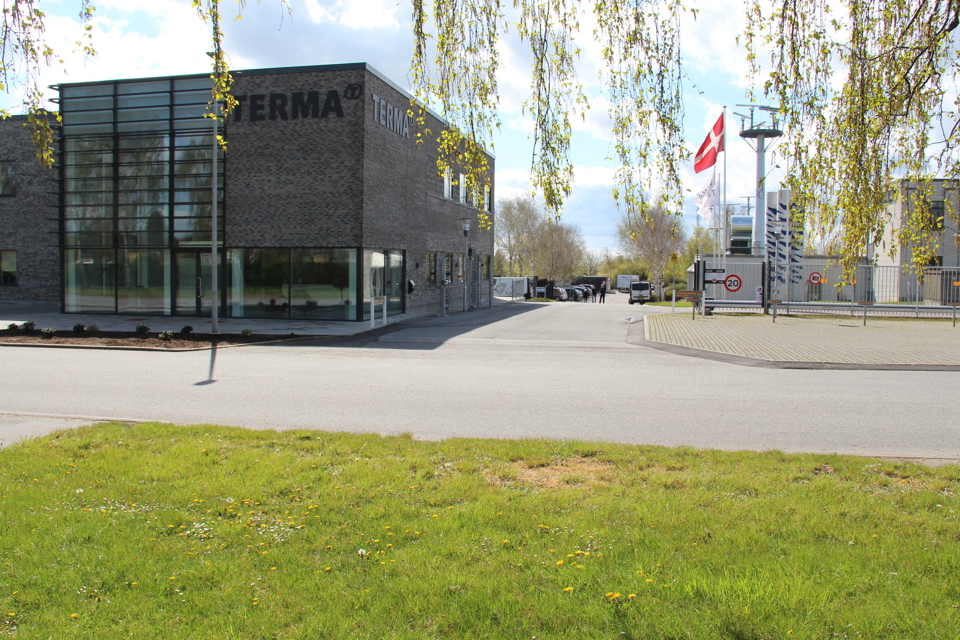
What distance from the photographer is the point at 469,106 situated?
6156 millimetres

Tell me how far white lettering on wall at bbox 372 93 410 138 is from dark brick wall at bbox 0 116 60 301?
17147 mm

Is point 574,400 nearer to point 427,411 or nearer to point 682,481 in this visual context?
point 427,411

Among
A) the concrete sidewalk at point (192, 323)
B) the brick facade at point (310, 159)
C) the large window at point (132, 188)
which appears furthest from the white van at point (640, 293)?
the large window at point (132, 188)

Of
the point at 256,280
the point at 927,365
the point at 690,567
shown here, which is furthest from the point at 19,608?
the point at 256,280

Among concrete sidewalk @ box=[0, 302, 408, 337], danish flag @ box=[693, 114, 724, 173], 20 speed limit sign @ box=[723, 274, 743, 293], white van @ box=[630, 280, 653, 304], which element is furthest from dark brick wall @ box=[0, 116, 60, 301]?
white van @ box=[630, 280, 653, 304]

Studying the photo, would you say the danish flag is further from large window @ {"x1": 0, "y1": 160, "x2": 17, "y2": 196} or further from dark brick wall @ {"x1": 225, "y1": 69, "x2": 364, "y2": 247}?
large window @ {"x1": 0, "y1": 160, "x2": 17, "y2": 196}

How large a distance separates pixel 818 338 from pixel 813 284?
1268 centimetres

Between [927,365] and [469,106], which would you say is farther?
[927,365]

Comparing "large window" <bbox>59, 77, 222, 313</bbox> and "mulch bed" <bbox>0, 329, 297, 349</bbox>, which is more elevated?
"large window" <bbox>59, 77, 222, 313</bbox>

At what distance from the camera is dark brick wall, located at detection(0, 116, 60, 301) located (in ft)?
105

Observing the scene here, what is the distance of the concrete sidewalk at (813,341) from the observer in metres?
15.0

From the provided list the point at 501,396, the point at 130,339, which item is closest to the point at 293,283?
the point at 130,339

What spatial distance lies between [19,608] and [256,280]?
21791mm

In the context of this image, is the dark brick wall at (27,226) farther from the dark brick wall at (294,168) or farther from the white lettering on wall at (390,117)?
the white lettering on wall at (390,117)
